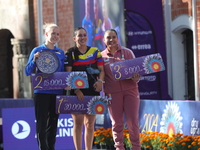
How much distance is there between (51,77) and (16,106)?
12.6 ft

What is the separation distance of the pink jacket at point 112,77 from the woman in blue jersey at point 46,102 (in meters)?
0.61

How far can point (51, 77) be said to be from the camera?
29.7ft

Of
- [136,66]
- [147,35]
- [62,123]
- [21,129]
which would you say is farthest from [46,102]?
[147,35]

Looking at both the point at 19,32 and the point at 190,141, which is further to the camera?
the point at 19,32

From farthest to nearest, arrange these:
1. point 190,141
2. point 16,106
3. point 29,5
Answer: point 29,5 < point 16,106 < point 190,141

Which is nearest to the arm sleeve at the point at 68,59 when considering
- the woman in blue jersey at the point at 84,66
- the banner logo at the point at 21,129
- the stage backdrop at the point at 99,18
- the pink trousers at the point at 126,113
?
the woman in blue jersey at the point at 84,66

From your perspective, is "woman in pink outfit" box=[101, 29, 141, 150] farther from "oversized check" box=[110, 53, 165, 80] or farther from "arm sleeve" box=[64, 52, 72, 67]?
"arm sleeve" box=[64, 52, 72, 67]

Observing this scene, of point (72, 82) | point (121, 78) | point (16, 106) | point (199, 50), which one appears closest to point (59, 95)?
point (72, 82)

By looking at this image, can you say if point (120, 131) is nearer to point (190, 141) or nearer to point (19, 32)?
point (190, 141)

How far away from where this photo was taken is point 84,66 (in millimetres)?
9156

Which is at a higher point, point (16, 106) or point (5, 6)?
point (5, 6)

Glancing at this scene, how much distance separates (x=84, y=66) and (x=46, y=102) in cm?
69

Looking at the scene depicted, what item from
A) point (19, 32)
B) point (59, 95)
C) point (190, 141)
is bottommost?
point (190, 141)

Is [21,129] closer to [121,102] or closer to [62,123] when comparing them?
[62,123]
